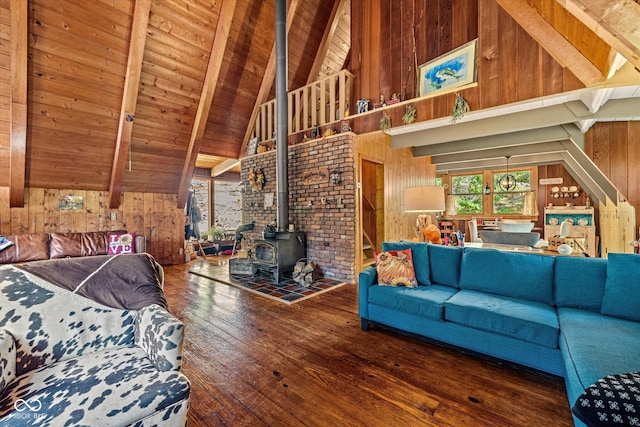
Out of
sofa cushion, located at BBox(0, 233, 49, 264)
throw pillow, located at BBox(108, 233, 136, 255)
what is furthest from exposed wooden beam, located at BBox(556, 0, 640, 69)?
sofa cushion, located at BBox(0, 233, 49, 264)

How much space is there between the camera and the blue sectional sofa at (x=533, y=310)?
140 centimetres

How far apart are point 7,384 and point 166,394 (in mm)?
676

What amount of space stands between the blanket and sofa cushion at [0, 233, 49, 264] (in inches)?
151

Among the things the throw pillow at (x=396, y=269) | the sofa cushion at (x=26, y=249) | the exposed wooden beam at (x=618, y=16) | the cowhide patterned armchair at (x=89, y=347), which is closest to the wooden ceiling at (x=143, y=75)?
the sofa cushion at (x=26, y=249)

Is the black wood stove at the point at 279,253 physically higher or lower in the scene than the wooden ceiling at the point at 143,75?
lower

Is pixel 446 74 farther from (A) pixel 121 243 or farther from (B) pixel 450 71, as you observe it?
(A) pixel 121 243

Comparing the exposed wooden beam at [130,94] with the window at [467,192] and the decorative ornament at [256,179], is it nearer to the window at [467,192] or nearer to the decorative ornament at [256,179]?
the decorative ornament at [256,179]

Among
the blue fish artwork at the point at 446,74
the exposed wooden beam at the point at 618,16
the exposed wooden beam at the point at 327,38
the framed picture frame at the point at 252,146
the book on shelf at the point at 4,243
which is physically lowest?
the book on shelf at the point at 4,243

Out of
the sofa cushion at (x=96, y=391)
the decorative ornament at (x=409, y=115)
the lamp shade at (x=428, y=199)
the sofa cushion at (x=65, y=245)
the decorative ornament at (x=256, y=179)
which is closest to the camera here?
the sofa cushion at (x=96, y=391)

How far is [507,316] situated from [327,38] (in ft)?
20.3

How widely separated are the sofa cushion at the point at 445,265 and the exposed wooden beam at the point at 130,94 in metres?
4.88

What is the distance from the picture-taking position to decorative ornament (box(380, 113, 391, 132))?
164 inches

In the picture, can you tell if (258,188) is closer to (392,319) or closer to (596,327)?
(392,319)

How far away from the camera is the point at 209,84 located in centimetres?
489
